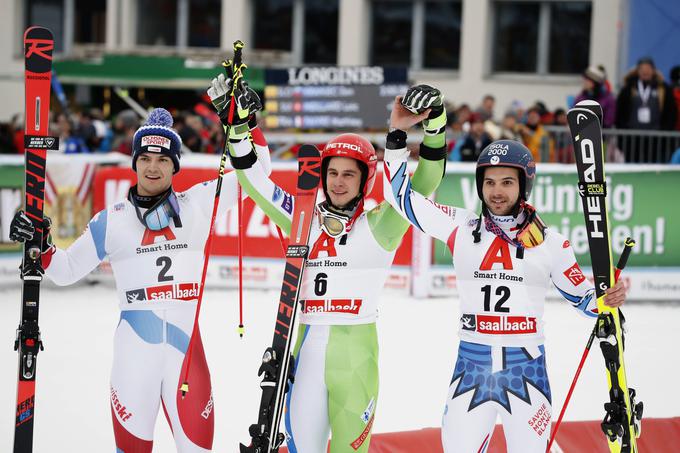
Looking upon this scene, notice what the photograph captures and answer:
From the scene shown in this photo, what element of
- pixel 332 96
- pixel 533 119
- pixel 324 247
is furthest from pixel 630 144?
pixel 324 247

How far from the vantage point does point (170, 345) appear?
4977mm

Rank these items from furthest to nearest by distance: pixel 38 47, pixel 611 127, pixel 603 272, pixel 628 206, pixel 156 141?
pixel 611 127, pixel 628 206, pixel 38 47, pixel 156 141, pixel 603 272

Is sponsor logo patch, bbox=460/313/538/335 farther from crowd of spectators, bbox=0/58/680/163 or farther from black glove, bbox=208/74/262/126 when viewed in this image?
→ crowd of spectators, bbox=0/58/680/163

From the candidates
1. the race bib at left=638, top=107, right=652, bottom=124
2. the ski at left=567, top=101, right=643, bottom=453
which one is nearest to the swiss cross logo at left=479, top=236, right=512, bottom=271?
the ski at left=567, top=101, right=643, bottom=453

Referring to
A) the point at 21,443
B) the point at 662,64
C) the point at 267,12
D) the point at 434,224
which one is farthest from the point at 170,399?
the point at 267,12

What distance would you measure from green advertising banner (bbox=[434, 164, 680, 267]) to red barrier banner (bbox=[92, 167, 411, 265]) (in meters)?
1.59

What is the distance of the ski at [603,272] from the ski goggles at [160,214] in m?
1.95

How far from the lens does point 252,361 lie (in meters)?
8.52

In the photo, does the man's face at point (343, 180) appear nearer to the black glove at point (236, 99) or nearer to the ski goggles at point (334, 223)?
the ski goggles at point (334, 223)

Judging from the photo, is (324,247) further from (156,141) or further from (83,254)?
(83,254)

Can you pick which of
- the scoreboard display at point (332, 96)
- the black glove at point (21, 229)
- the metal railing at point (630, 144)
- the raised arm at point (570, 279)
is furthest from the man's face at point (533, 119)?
the black glove at point (21, 229)

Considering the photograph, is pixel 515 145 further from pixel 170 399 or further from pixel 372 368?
pixel 170 399

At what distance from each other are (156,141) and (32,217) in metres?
0.70

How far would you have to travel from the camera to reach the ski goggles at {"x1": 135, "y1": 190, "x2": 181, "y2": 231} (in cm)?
506
